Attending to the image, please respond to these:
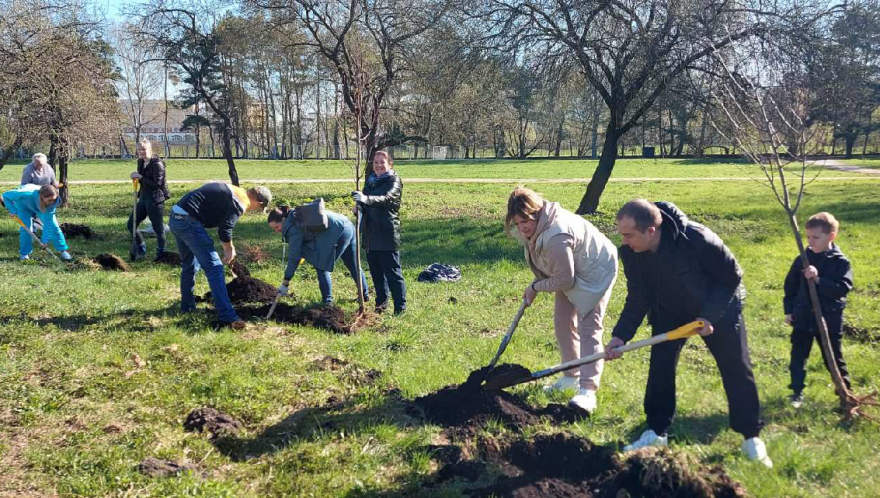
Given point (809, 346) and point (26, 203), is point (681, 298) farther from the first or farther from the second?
point (26, 203)

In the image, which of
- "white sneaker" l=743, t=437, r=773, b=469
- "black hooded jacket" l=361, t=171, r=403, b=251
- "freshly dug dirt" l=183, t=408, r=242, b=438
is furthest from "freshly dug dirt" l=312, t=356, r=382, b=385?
"white sneaker" l=743, t=437, r=773, b=469

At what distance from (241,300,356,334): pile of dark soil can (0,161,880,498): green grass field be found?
0.70ft

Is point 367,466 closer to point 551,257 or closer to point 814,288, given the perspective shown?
point 551,257

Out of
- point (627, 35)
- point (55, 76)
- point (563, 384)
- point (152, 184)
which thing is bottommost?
point (563, 384)

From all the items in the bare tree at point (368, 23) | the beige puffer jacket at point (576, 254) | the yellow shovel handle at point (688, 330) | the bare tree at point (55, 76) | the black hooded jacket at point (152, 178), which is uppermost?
the bare tree at point (368, 23)

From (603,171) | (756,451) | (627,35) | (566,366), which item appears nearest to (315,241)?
(566,366)

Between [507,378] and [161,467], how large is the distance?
2.33 m

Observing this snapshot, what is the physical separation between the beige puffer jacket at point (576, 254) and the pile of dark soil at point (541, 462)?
2.35 ft

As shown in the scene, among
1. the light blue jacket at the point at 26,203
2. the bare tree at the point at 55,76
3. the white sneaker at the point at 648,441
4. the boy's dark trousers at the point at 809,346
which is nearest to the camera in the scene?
the white sneaker at the point at 648,441

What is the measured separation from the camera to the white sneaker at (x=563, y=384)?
189 inches

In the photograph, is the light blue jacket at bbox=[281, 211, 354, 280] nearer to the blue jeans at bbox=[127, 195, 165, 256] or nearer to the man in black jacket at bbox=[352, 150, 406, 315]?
the man in black jacket at bbox=[352, 150, 406, 315]

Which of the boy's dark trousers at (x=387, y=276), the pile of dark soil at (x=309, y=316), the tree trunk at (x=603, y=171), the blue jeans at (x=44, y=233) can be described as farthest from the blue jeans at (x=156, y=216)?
the tree trunk at (x=603, y=171)

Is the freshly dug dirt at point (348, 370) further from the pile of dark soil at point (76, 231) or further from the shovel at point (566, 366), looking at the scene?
the pile of dark soil at point (76, 231)

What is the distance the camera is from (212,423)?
4.25 m
